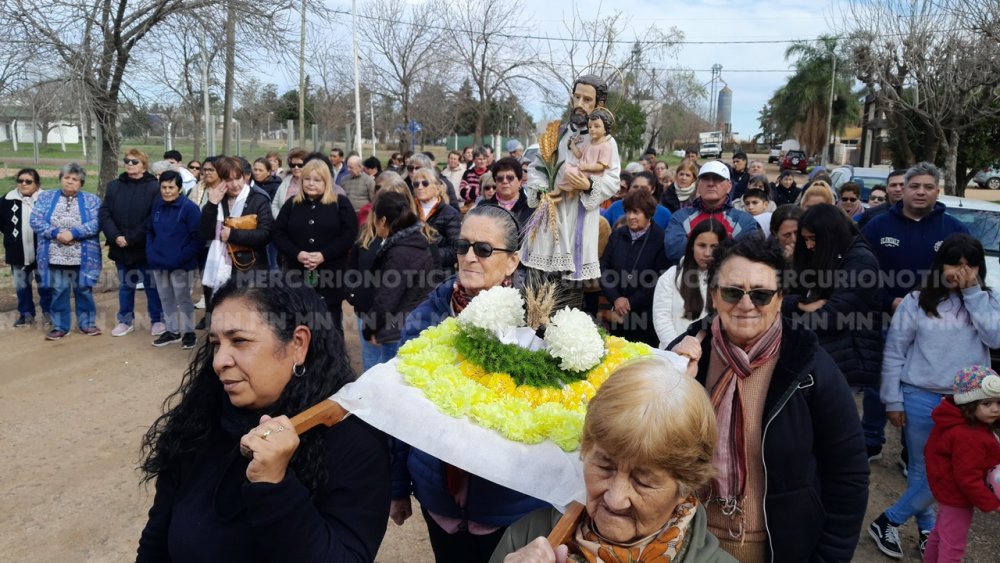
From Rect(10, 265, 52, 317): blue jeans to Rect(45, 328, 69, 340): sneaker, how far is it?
0.84 ft

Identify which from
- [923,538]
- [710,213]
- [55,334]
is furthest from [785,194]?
[55,334]

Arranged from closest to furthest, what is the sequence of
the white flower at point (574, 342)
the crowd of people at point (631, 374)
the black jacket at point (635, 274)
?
1. the crowd of people at point (631, 374)
2. the white flower at point (574, 342)
3. the black jacket at point (635, 274)

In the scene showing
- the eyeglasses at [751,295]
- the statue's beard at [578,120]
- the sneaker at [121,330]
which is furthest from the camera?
the sneaker at [121,330]

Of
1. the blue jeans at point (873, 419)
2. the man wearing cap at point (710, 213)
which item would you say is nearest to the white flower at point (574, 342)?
the man wearing cap at point (710, 213)

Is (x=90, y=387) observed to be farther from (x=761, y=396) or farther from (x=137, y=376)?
(x=761, y=396)

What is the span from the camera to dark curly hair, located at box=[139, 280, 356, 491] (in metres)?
2.36

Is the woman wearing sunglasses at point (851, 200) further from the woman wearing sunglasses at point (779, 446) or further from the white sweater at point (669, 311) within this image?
the woman wearing sunglasses at point (779, 446)

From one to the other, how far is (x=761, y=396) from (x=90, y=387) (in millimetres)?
6563

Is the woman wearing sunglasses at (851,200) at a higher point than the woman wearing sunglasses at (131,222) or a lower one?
higher

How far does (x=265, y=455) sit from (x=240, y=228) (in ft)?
19.5

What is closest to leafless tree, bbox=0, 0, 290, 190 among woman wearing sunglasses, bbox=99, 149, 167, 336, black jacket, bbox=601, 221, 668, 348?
woman wearing sunglasses, bbox=99, 149, 167, 336

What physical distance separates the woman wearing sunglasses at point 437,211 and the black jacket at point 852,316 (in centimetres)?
309

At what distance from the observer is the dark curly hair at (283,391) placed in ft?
7.73

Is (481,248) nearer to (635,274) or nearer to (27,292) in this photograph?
(635,274)
